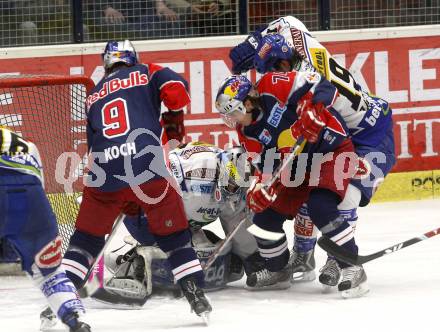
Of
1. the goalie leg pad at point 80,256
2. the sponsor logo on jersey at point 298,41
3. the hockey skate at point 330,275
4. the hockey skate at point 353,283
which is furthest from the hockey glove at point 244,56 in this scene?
the goalie leg pad at point 80,256

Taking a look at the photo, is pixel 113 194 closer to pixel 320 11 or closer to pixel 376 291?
pixel 376 291

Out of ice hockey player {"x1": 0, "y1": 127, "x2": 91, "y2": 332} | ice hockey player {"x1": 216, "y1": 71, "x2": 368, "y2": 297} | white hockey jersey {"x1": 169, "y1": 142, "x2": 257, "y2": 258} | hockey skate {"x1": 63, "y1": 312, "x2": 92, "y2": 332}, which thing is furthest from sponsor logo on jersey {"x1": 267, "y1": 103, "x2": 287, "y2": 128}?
hockey skate {"x1": 63, "y1": 312, "x2": 92, "y2": 332}

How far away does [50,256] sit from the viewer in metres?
4.30

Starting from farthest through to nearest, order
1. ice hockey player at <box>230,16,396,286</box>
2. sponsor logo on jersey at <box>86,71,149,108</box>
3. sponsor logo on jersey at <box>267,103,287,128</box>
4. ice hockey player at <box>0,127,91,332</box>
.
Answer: ice hockey player at <box>230,16,396,286</box> → sponsor logo on jersey at <box>267,103,287,128</box> → sponsor logo on jersey at <box>86,71,149,108</box> → ice hockey player at <box>0,127,91,332</box>

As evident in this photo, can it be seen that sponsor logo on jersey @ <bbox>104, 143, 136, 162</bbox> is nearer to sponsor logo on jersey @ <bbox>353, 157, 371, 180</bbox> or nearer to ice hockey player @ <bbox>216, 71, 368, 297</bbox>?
ice hockey player @ <bbox>216, 71, 368, 297</bbox>

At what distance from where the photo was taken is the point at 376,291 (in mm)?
5383

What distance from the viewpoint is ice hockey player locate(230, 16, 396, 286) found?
17.9 ft

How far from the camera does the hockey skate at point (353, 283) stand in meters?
5.25

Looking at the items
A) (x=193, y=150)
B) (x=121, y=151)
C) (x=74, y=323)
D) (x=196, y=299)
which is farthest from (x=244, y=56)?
(x=74, y=323)

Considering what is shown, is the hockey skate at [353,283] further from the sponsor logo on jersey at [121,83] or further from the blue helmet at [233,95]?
the sponsor logo on jersey at [121,83]

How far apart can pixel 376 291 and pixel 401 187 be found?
2797 millimetres

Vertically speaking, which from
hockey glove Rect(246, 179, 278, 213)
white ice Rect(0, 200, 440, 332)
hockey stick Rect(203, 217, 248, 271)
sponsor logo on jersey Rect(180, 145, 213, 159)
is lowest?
white ice Rect(0, 200, 440, 332)

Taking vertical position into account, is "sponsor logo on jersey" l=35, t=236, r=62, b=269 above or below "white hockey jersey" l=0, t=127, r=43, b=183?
below

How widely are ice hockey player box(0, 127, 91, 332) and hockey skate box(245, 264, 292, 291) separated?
4.53ft
